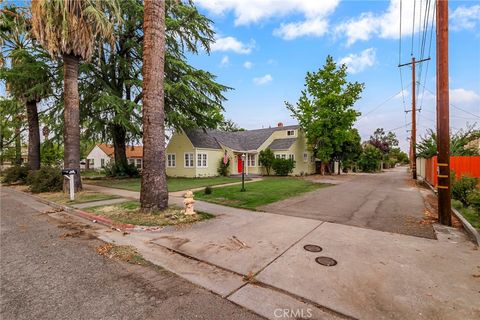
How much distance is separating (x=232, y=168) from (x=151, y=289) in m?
22.2

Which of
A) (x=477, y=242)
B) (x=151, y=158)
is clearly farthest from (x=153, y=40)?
(x=477, y=242)

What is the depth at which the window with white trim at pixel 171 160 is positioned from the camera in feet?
80.8

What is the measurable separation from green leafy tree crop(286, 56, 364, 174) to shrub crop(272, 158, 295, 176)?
Result: 4098 millimetres

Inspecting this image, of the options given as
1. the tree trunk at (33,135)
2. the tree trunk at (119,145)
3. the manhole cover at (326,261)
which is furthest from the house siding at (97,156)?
the manhole cover at (326,261)

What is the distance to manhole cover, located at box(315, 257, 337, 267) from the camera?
4078 mm

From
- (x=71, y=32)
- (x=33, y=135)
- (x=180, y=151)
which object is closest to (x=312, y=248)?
(x=71, y=32)

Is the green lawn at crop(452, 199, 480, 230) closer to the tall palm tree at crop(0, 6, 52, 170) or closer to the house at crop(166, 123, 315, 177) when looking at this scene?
the house at crop(166, 123, 315, 177)

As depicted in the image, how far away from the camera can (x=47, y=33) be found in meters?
10.5

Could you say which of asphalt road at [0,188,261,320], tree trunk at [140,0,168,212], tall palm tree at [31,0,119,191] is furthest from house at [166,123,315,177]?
asphalt road at [0,188,261,320]

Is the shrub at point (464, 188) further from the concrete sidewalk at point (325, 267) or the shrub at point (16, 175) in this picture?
the shrub at point (16, 175)

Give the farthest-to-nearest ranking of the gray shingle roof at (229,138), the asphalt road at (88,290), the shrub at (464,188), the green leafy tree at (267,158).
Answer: the green leafy tree at (267,158) → the gray shingle roof at (229,138) → the shrub at (464,188) → the asphalt road at (88,290)

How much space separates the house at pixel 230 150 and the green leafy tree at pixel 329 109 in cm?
263

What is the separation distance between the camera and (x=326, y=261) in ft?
13.8

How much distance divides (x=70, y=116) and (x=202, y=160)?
41.2 ft
